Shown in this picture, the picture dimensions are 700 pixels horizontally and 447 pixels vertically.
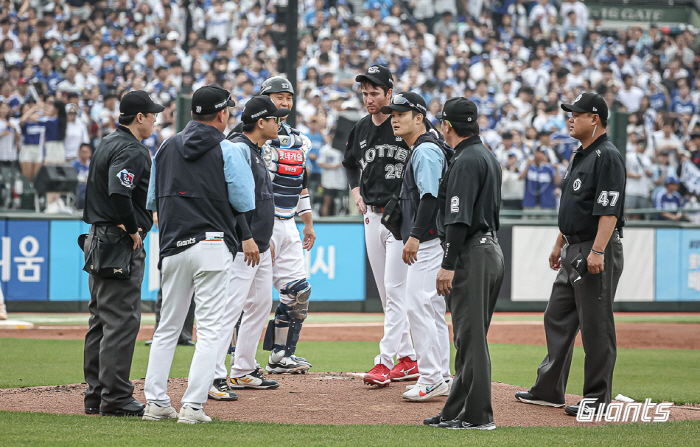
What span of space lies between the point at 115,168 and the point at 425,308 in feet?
8.23

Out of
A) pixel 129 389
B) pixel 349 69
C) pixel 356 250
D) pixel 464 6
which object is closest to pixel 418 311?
pixel 129 389

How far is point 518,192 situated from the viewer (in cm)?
1502

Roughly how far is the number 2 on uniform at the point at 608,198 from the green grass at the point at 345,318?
7.71 meters

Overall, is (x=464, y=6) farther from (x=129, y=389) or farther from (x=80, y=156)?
(x=129, y=389)

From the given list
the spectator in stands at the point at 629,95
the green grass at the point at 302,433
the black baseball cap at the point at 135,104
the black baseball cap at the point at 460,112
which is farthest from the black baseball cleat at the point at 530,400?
the spectator in stands at the point at 629,95

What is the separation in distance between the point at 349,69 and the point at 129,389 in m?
16.0

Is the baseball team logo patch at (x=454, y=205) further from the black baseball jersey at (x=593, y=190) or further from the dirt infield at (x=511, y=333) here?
the dirt infield at (x=511, y=333)

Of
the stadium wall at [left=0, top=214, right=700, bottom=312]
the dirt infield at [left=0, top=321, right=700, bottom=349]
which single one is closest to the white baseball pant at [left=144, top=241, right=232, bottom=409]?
the dirt infield at [left=0, top=321, right=700, bottom=349]

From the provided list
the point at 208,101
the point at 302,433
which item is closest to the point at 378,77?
the point at 208,101

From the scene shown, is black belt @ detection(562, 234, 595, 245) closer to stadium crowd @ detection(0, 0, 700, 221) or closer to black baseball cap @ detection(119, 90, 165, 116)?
black baseball cap @ detection(119, 90, 165, 116)

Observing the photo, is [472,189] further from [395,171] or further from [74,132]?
[74,132]

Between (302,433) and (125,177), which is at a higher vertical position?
(125,177)

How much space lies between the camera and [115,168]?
213 inches
